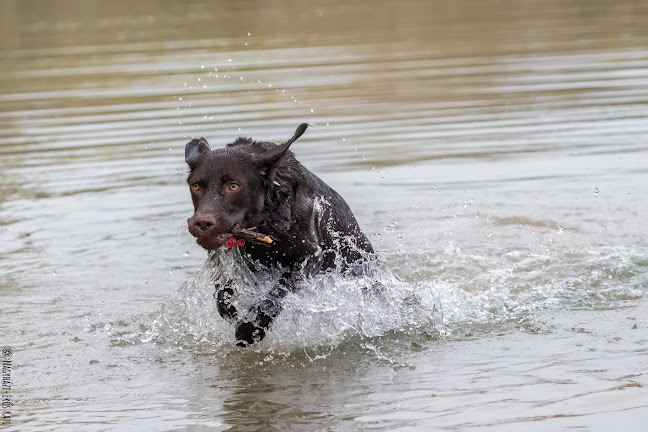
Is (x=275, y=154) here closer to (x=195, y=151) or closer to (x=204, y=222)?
(x=195, y=151)

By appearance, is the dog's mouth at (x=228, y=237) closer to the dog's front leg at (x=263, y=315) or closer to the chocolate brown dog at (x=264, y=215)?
Answer: the chocolate brown dog at (x=264, y=215)

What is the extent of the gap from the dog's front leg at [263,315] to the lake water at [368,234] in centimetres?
19

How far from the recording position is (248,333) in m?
6.61

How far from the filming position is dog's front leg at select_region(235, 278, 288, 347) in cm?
653

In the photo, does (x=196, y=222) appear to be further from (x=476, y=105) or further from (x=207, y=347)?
(x=476, y=105)

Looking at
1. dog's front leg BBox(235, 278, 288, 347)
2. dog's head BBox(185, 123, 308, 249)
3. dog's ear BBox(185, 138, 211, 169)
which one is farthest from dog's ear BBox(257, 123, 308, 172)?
dog's front leg BBox(235, 278, 288, 347)

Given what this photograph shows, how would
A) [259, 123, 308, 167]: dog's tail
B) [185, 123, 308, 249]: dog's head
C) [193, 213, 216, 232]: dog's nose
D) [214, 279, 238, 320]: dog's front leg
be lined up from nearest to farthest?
→ 1. [193, 213, 216, 232]: dog's nose
2. [185, 123, 308, 249]: dog's head
3. [259, 123, 308, 167]: dog's tail
4. [214, 279, 238, 320]: dog's front leg

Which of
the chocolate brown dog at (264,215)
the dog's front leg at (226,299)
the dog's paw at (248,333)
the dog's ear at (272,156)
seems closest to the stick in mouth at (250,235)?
the chocolate brown dog at (264,215)

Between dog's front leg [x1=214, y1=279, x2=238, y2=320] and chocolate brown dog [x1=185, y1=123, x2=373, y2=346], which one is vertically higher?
chocolate brown dog [x1=185, y1=123, x2=373, y2=346]

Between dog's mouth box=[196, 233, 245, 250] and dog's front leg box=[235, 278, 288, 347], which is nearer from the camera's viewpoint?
dog's mouth box=[196, 233, 245, 250]

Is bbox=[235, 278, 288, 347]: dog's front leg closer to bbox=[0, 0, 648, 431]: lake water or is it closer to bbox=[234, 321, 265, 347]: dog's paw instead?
bbox=[234, 321, 265, 347]: dog's paw

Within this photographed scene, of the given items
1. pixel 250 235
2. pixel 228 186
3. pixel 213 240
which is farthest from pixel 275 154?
pixel 213 240

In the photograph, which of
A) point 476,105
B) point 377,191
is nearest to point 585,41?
point 476,105

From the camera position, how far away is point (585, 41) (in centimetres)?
2114
